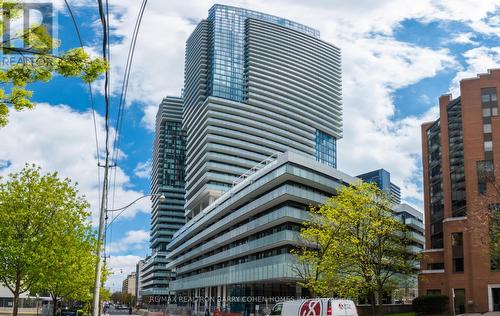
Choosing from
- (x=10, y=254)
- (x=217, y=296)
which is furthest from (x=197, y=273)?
(x=10, y=254)

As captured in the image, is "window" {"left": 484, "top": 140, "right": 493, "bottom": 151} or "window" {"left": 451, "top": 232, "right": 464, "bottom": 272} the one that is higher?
"window" {"left": 484, "top": 140, "right": 493, "bottom": 151}

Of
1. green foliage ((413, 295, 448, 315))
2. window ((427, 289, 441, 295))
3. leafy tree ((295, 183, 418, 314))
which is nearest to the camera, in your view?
leafy tree ((295, 183, 418, 314))

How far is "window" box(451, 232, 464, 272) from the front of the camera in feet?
227

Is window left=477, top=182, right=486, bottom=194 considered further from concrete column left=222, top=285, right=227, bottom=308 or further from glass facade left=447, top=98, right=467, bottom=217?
concrete column left=222, top=285, right=227, bottom=308

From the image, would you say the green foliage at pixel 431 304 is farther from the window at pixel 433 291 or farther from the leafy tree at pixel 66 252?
the leafy tree at pixel 66 252

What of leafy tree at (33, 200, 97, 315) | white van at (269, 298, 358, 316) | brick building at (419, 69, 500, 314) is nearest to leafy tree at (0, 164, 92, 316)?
leafy tree at (33, 200, 97, 315)

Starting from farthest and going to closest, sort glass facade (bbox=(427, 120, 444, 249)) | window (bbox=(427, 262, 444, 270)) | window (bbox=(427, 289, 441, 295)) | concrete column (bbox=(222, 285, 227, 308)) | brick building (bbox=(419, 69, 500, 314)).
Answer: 1. concrete column (bbox=(222, 285, 227, 308))
2. glass facade (bbox=(427, 120, 444, 249))
3. window (bbox=(427, 262, 444, 270))
4. window (bbox=(427, 289, 441, 295))
5. brick building (bbox=(419, 69, 500, 314))

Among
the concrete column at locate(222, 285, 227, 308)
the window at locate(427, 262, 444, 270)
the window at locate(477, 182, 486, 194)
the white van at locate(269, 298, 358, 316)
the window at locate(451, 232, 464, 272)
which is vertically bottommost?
the concrete column at locate(222, 285, 227, 308)

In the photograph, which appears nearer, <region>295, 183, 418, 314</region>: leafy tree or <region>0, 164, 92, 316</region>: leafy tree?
<region>0, 164, 92, 316</region>: leafy tree

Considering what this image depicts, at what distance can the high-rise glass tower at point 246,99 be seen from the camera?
154375 mm

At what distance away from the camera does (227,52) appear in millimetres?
173125

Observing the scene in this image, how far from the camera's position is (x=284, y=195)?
245ft

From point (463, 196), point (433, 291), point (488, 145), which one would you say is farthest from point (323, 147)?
point (488, 145)

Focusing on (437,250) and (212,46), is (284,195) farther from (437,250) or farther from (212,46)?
(212,46)
